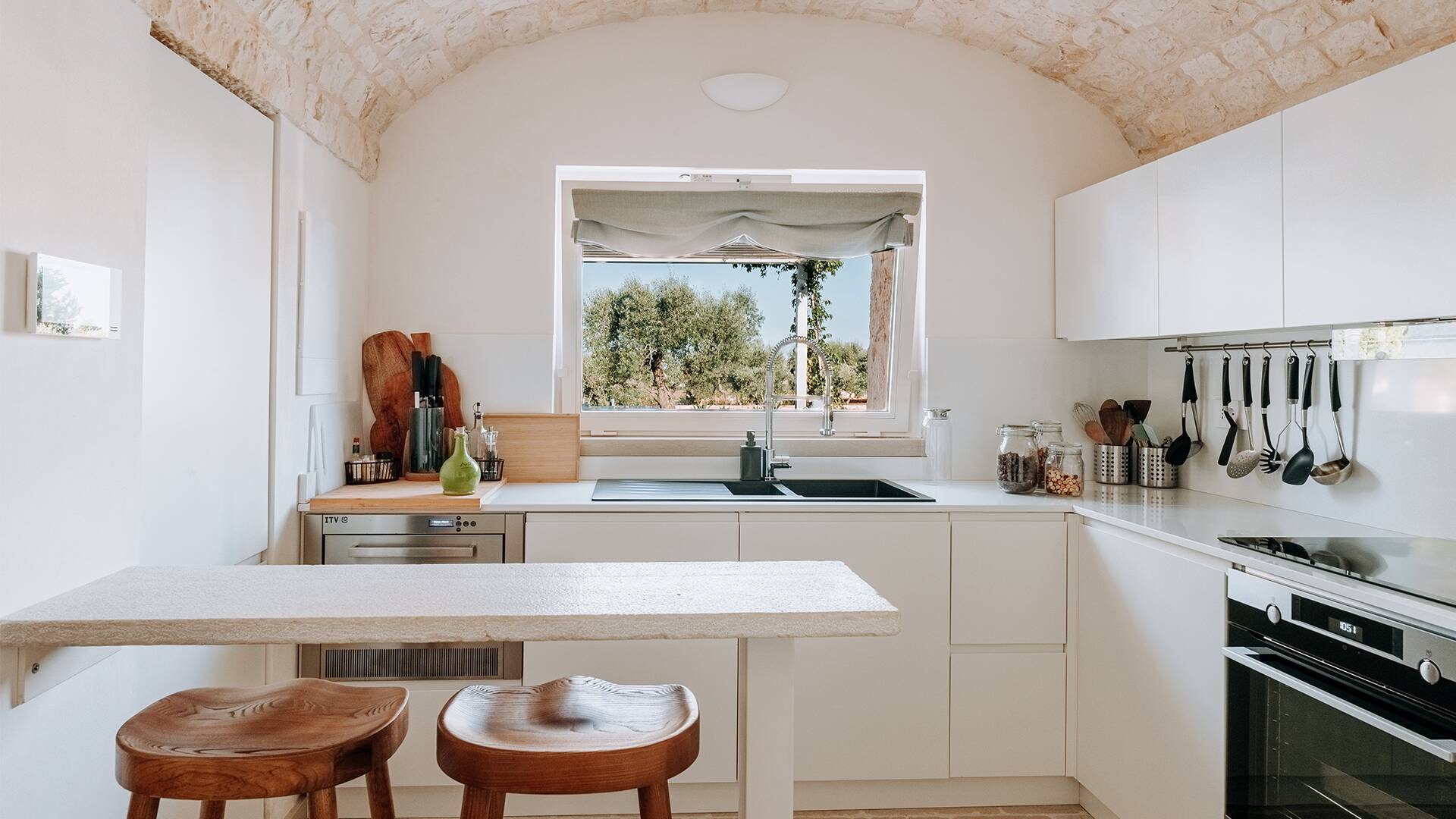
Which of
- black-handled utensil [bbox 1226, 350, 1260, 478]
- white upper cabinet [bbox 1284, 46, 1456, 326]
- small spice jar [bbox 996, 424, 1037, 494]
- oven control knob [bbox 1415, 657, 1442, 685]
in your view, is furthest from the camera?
small spice jar [bbox 996, 424, 1037, 494]

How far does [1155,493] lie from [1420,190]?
Answer: 1.38m

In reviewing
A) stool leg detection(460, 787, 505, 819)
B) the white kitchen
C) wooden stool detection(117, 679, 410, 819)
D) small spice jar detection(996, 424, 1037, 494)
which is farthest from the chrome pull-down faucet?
stool leg detection(460, 787, 505, 819)

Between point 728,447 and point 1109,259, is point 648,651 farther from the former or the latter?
point 1109,259

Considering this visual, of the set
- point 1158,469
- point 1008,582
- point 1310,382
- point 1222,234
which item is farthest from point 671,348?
point 1310,382

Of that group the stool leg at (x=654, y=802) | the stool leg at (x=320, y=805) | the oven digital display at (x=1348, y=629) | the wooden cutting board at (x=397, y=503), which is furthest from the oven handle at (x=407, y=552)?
the oven digital display at (x=1348, y=629)

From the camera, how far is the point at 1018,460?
3.04 m

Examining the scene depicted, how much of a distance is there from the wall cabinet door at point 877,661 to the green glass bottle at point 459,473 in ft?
2.78

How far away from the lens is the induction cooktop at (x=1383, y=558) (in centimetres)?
172

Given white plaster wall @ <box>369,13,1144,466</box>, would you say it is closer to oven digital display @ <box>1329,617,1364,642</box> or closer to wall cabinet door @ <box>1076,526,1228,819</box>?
wall cabinet door @ <box>1076,526,1228,819</box>

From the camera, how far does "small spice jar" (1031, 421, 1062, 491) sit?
3.06 m

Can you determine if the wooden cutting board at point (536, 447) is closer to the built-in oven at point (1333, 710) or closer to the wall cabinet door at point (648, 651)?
the wall cabinet door at point (648, 651)

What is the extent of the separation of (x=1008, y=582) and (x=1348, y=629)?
1.13m

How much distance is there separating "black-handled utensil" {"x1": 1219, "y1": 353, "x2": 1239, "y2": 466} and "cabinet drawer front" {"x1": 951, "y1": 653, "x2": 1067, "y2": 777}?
0.86m

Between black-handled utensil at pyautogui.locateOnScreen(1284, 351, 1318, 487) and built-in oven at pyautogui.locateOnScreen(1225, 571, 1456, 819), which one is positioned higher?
black-handled utensil at pyautogui.locateOnScreen(1284, 351, 1318, 487)
